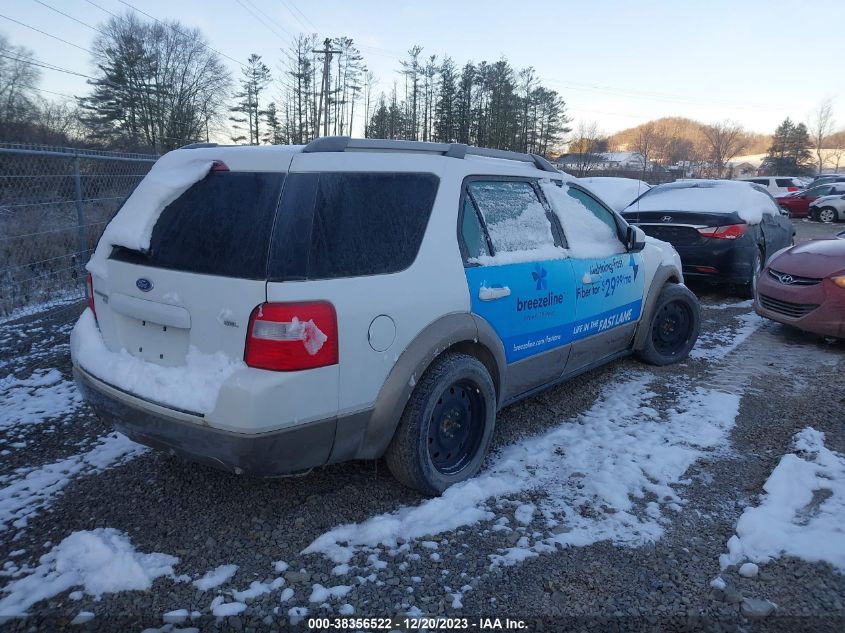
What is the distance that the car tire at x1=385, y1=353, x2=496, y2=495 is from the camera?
2.72 meters

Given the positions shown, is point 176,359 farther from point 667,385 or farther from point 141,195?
point 667,385

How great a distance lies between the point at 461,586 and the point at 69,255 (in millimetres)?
5923

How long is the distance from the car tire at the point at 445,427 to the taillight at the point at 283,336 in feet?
2.23

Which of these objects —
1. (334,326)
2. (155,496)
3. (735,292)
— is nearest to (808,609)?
(334,326)

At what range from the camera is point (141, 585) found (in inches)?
88.4

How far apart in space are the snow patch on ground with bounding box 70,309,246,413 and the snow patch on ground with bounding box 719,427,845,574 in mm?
2303

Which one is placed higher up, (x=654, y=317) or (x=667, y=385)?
(x=654, y=317)

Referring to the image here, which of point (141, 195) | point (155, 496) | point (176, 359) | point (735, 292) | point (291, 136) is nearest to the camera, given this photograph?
point (176, 359)

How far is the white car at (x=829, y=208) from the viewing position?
22125 millimetres

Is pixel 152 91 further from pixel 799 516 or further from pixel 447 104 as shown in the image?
pixel 799 516

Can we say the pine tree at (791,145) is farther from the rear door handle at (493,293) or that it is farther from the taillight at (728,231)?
the rear door handle at (493,293)

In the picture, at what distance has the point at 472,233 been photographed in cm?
304

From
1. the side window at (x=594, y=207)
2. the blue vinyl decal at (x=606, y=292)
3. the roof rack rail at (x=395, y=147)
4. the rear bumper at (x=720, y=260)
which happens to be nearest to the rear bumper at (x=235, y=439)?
the roof rack rail at (x=395, y=147)

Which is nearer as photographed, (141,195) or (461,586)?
(461,586)
